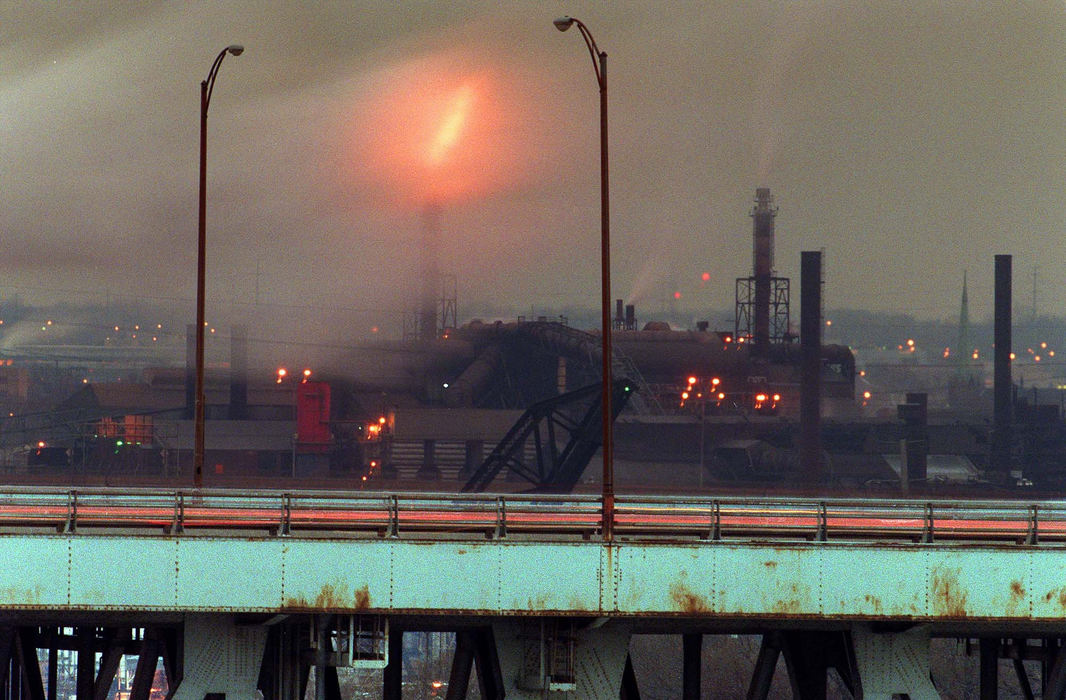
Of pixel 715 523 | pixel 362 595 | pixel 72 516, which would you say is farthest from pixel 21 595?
pixel 715 523

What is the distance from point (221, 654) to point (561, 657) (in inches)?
191

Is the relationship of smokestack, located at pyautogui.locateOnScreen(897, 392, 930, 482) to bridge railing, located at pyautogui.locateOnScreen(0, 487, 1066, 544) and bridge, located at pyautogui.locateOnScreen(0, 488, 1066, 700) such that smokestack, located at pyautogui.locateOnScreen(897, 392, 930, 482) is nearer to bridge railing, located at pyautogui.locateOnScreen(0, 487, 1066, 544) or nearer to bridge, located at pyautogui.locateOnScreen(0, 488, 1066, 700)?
bridge railing, located at pyautogui.locateOnScreen(0, 487, 1066, 544)

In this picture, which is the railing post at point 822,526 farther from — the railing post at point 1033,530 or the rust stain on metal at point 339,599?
the rust stain on metal at point 339,599

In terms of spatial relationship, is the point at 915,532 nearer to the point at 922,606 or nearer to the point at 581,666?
the point at 922,606

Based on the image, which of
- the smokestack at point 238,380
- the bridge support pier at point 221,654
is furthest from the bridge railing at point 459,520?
the smokestack at point 238,380

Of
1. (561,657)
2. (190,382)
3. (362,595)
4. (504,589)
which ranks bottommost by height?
(561,657)

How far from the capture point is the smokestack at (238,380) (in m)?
104

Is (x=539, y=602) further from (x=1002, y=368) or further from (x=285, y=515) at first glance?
(x=1002, y=368)

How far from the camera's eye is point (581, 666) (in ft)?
59.8

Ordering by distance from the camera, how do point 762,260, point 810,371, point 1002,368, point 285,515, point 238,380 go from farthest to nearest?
1. point 762,260
2. point 1002,368
3. point 238,380
4. point 810,371
5. point 285,515

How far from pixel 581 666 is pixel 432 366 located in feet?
339

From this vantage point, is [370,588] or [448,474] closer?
[370,588]

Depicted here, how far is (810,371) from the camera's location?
10019 centimetres

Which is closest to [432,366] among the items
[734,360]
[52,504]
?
[734,360]
